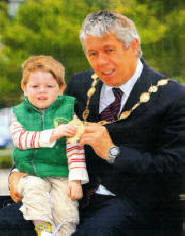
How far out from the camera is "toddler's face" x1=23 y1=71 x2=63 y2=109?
6.04 ft

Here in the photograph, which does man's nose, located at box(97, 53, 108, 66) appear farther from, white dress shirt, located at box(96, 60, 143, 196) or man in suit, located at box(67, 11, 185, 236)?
white dress shirt, located at box(96, 60, 143, 196)

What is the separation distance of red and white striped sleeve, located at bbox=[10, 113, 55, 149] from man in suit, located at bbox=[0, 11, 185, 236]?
20 cm

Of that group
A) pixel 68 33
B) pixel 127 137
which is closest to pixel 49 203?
pixel 127 137

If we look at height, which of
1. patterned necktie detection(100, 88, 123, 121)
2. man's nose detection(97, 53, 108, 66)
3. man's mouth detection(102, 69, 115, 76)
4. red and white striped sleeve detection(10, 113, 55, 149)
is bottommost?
red and white striped sleeve detection(10, 113, 55, 149)

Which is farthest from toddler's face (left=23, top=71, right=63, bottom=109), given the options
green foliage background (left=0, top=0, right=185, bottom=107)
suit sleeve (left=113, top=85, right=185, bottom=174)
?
suit sleeve (left=113, top=85, right=185, bottom=174)

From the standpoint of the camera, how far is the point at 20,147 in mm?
1898

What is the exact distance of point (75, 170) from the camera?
186cm

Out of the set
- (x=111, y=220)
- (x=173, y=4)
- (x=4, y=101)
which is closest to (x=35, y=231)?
(x=111, y=220)

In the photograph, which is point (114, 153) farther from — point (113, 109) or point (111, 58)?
point (111, 58)

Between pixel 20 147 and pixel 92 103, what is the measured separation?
0.49m

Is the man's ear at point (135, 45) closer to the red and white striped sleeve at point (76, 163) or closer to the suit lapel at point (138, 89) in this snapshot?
the suit lapel at point (138, 89)

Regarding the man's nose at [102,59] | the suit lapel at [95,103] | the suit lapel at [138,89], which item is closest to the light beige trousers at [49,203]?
the suit lapel at [95,103]

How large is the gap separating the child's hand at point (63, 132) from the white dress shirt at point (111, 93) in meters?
0.24

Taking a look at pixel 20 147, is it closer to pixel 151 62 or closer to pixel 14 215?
pixel 14 215
